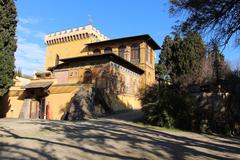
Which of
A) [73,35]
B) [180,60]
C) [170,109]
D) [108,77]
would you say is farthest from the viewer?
[73,35]

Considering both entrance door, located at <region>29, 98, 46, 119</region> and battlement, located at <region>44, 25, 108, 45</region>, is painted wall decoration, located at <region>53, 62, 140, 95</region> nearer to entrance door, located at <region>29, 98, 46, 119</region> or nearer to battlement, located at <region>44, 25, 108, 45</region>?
entrance door, located at <region>29, 98, 46, 119</region>

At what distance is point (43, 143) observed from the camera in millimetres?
11133

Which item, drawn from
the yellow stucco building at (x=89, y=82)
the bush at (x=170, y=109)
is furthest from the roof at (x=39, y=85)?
the bush at (x=170, y=109)

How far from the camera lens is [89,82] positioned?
34.5m

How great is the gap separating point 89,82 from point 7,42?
10079 mm

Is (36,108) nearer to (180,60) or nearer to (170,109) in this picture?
(170,109)

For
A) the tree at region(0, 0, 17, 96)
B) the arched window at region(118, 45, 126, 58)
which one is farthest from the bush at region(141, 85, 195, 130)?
the arched window at region(118, 45, 126, 58)

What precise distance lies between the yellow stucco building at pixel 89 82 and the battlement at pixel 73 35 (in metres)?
0.17

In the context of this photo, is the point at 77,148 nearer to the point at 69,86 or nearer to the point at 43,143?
the point at 43,143

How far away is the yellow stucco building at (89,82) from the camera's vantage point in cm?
2811

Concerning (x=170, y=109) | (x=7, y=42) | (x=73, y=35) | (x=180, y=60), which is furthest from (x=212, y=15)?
(x=73, y=35)

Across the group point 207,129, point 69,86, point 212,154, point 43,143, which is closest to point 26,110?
point 69,86

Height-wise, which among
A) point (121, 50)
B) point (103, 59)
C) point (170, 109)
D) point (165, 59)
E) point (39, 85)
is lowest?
point (170, 109)

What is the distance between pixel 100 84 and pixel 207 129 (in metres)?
16.0
